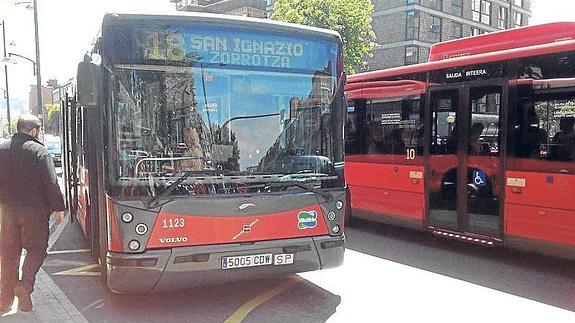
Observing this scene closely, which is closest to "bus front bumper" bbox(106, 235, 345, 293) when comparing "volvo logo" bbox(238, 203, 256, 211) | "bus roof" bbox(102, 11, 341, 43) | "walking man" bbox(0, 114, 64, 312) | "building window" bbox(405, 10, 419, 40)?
"volvo logo" bbox(238, 203, 256, 211)

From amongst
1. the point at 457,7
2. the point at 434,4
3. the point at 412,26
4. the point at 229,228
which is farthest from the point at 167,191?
the point at 457,7

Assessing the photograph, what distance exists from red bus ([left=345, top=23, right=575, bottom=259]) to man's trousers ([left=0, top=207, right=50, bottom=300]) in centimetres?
535

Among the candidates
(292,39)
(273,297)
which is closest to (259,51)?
(292,39)

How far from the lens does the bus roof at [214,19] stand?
185 inches

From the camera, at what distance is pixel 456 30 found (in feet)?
149

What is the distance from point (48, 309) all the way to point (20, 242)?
72cm

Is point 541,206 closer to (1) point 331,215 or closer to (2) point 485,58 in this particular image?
(2) point 485,58

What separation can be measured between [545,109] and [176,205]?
4.60 m

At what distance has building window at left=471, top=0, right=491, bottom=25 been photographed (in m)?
47.3

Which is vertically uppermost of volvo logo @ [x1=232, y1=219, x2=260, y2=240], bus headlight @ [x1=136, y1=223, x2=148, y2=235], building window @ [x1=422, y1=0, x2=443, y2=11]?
building window @ [x1=422, y1=0, x2=443, y2=11]

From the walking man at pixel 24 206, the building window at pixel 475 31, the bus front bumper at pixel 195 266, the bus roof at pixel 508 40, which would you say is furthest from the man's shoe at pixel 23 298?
the building window at pixel 475 31

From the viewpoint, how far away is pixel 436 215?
791cm

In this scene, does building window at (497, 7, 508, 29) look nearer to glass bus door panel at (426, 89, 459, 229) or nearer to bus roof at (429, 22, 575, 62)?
bus roof at (429, 22, 575, 62)

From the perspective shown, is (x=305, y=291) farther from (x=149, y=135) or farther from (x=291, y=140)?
(x=149, y=135)
